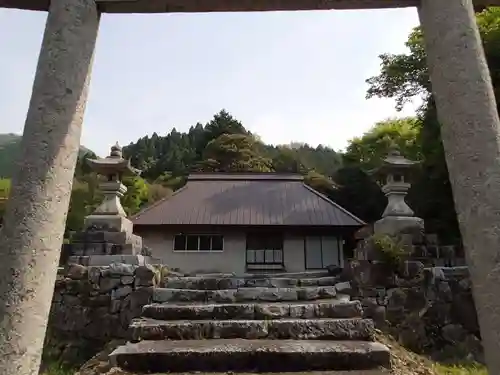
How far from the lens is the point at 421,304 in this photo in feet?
20.5

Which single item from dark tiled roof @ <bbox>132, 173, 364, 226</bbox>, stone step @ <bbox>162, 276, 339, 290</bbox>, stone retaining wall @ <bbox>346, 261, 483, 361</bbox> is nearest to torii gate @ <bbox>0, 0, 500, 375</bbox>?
stone retaining wall @ <bbox>346, 261, 483, 361</bbox>

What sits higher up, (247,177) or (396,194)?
(247,177)

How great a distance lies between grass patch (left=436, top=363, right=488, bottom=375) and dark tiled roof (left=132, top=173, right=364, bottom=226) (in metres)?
8.79

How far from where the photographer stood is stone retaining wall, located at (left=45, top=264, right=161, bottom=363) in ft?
20.8

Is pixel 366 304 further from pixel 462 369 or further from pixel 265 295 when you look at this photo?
pixel 462 369

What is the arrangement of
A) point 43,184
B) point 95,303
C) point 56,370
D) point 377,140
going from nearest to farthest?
1. point 43,184
2. point 56,370
3. point 95,303
4. point 377,140

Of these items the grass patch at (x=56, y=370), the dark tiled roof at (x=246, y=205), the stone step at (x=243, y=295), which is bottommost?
the grass patch at (x=56, y=370)

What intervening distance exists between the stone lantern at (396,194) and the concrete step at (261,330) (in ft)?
6.92

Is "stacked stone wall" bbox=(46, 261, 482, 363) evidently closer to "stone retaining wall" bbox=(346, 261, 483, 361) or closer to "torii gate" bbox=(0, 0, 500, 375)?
"stone retaining wall" bbox=(346, 261, 483, 361)

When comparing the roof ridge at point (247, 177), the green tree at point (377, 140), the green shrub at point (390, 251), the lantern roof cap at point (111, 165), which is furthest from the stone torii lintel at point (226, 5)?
the green tree at point (377, 140)

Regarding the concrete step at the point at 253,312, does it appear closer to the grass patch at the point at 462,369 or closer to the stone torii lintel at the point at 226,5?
the grass patch at the point at 462,369

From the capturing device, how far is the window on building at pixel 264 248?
1461 cm

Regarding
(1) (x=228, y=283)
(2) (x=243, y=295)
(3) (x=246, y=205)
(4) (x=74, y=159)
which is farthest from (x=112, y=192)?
(3) (x=246, y=205)

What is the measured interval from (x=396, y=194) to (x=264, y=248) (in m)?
8.05
